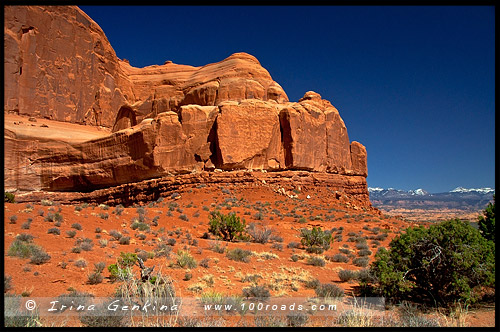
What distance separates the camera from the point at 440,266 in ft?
24.0

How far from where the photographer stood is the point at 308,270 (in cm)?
1049

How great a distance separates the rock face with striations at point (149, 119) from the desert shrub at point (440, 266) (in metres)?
23.8

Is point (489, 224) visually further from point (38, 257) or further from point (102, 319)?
point (38, 257)

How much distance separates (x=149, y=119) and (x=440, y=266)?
3108cm

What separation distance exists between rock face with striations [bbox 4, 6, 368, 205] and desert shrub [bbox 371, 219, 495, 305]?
78.0 feet

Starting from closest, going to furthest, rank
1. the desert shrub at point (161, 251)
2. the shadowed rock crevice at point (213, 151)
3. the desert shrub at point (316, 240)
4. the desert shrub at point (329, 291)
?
the desert shrub at point (329, 291) < the desert shrub at point (161, 251) < the desert shrub at point (316, 240) < the shadowed rock crevice at point (213, 151)

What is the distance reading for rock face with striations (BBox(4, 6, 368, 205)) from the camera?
3138 cm

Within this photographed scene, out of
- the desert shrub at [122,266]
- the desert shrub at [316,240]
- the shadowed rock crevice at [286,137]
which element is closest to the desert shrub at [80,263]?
the desert shrub at [122,266]

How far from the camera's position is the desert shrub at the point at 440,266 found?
7089 mm

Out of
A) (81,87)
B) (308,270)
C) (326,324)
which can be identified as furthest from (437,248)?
(81,87)

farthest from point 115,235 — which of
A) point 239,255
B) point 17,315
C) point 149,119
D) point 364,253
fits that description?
point 149,119

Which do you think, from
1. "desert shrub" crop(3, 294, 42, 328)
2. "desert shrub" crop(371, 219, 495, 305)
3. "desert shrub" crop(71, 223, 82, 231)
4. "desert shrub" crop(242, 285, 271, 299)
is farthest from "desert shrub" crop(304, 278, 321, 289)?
"desert shrub" crop(71, 223, 82, 231)

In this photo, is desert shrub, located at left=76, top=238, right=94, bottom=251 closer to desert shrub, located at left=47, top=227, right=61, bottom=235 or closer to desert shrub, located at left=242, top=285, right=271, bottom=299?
desert shrub, located at left=47, top=227, right=61, bottom=235

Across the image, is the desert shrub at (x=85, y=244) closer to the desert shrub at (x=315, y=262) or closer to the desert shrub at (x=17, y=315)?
the desert shrub at (x=17, y=315)
